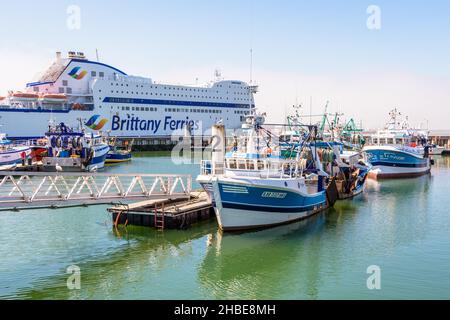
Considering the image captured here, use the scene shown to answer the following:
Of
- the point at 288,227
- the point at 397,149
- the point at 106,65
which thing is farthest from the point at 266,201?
the point at 106,65

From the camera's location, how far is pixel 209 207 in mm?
25344

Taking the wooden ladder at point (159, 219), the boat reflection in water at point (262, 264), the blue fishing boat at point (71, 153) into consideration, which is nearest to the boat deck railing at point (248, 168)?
the boat reflection in water at point (262, 264)

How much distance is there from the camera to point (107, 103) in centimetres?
8138

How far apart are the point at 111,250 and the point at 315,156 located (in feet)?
50.3

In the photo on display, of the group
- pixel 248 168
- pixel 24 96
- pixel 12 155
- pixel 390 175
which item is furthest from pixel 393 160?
pixel 24 96

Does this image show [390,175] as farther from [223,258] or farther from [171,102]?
[171,102]

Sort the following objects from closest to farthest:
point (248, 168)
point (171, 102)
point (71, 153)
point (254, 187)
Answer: point (254, 187) < point (248, 168) < point (71, 153) < point (171, 102)

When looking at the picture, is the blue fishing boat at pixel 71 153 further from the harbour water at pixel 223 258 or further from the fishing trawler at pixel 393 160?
the fishing trawler at pixel 393 160

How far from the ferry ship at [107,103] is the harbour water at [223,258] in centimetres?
4946

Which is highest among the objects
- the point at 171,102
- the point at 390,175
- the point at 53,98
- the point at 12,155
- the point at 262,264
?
the point at 171,102

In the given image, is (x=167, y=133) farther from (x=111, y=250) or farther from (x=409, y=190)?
(x=111, y=250)

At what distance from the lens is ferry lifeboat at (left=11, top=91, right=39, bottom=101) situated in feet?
234

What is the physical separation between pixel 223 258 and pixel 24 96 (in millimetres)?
63334

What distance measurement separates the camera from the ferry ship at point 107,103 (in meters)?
71.4
